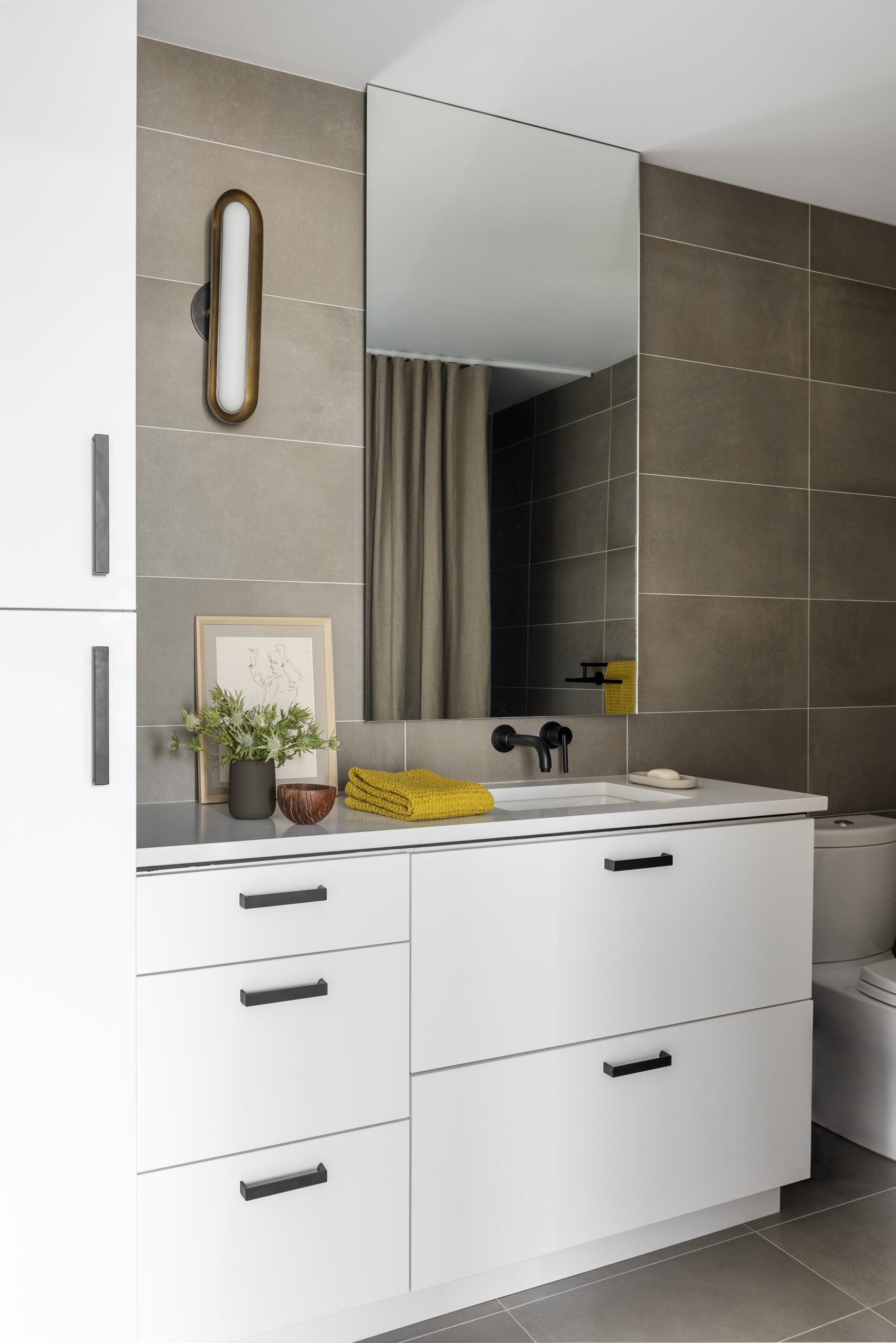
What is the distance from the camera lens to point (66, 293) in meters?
1.44

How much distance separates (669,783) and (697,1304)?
102 cm

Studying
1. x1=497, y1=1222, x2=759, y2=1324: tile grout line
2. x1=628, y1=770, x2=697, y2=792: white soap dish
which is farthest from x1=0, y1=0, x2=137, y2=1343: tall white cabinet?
x1=628, y1=770, x2=697, y2=792: white soap dish

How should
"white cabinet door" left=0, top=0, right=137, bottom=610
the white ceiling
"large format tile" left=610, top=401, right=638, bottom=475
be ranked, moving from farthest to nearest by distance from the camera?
1. "large format tile" left=610, top=401, right=638, bottom=475
2. the white ceiling
3. "white cabinet door" left=0, top=0, right=137, bottom=610

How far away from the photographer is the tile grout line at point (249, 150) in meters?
2.07

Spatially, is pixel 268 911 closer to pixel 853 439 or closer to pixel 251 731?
pixel 251 731

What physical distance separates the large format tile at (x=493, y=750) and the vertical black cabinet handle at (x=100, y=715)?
94 cm

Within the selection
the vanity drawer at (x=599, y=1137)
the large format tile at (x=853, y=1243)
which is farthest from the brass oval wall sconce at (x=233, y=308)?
the large format tile at (x=853, y=1243)

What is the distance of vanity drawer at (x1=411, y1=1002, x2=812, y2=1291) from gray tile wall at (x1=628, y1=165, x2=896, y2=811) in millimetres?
807

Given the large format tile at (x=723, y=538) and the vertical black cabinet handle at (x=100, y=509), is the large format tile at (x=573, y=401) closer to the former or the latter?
the large format tile at (x=723, y=538)

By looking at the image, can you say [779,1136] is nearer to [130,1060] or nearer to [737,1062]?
[737,1062]

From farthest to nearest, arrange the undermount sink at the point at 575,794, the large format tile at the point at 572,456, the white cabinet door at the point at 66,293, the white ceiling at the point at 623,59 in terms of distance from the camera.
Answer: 1. the large format tile at the point at 572,456
2. the undermount sink at the point at 575,794
3. the white ceiling at the point at 623,59
4. the white cabinet door at the point at 66,293

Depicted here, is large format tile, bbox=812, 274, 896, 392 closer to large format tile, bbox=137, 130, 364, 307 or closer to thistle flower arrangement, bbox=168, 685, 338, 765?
large format tile, bbox=137, 130, 364, 307

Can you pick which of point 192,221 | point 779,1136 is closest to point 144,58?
point 192,221

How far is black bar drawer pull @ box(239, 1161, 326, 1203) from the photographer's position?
1.59 m
